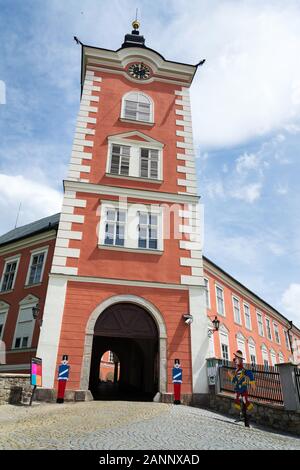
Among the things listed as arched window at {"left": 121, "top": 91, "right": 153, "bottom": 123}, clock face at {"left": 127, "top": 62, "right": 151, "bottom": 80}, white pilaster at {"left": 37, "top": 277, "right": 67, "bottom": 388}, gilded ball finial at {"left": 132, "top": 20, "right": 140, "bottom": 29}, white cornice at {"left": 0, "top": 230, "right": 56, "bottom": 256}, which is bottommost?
white pilaster at {"left": 37, "top": 277, "right": 67, "bottom": 388}

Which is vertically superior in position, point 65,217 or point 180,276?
point 65,217

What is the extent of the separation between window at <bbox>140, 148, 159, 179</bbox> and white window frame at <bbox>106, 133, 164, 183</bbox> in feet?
0.48

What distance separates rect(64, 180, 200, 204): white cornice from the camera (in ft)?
46.8

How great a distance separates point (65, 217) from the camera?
13.6 metres

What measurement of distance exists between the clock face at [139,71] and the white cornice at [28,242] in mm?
9856

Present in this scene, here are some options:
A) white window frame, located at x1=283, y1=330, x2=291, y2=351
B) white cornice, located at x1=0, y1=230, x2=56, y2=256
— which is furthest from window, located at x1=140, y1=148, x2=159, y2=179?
white window frame, located at x1=283, y1=330, x2=291, y2=351

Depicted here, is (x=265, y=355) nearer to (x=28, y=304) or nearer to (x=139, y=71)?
(x=28, y=304)

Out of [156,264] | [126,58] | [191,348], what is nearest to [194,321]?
[191,348]

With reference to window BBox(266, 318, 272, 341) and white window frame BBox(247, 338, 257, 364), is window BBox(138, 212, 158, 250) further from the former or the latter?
window BBox(266, 318, 272, 341)

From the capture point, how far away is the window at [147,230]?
13887 millimetres

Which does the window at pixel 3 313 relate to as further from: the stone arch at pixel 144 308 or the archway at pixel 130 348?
the stone arch at pixel 144 308

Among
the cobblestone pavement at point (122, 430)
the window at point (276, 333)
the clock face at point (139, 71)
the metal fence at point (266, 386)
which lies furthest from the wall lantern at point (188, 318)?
the window at point (276, 333)

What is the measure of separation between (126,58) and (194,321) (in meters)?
15.0
